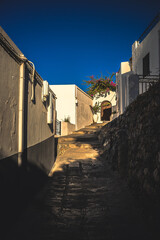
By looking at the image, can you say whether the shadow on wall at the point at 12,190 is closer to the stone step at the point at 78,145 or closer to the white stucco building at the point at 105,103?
the stone step at the point at 78,145

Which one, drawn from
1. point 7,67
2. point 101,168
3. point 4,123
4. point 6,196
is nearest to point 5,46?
point 7,67

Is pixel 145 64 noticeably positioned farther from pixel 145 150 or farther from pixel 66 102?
pixel 145 150

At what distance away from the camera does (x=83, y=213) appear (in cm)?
281

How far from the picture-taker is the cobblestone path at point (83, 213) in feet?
7.37

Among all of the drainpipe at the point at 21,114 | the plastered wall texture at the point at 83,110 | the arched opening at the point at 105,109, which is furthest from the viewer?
the arched opening at the point at 105,109

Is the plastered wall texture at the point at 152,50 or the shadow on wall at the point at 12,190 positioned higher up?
the plastered wall texture at the point at 152,50

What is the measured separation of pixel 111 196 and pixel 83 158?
10.1 ft

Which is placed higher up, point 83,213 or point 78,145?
point 78,145

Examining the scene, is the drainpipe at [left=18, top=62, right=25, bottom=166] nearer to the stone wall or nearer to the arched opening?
the stone wall

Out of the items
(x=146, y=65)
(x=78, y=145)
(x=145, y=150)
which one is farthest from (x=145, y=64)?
(x=145, y=150)

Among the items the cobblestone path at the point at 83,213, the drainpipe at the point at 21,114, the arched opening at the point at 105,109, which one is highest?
the arched opening at the point at 105,109

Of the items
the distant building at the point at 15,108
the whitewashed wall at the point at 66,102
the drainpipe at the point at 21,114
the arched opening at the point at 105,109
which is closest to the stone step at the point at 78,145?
the distant building at the point at 15,108

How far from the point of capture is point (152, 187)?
8.82 ft

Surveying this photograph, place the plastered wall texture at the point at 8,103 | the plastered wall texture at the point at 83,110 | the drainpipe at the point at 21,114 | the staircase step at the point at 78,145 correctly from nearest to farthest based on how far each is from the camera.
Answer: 1. the plastered wall texture at the point at 8,103
2. the drainpipe at the point at 21,114
3. the staircase step at the point at 78,145
4. the plastered wall texture at the point at 83,110
